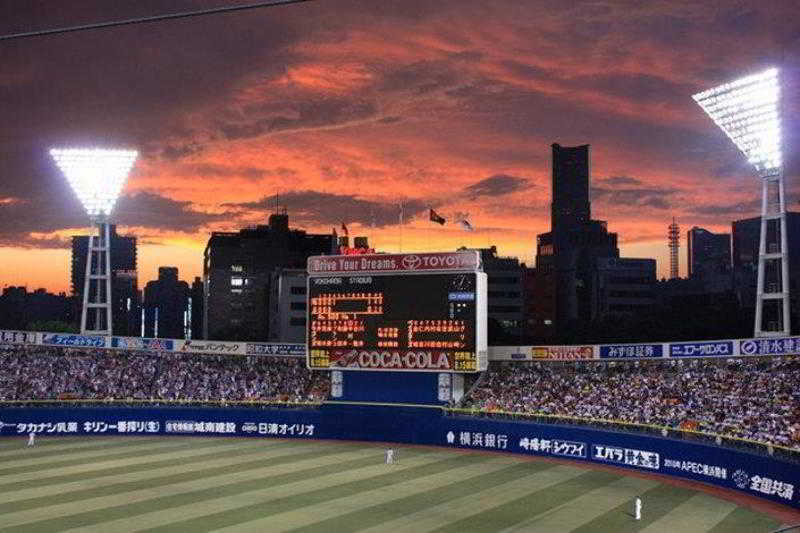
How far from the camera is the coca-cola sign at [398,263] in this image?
1729 inches

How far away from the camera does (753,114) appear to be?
36.4 meters

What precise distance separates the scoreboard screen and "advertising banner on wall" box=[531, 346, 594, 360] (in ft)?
15.5

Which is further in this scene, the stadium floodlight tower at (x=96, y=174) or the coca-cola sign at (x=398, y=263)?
the stadium floodlight tower at (x=96, y=174)

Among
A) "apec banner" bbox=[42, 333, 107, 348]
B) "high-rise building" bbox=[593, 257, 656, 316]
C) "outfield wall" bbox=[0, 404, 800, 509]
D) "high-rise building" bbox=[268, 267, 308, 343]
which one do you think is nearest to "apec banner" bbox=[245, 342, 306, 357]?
"outfield wall" bbox=[0, 404, 800, 509]

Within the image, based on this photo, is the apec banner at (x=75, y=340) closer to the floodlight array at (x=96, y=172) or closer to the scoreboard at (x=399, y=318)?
the floodlight array at (x=96, y=172)

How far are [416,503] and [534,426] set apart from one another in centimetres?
1323

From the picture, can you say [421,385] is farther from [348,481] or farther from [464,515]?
[464,515]

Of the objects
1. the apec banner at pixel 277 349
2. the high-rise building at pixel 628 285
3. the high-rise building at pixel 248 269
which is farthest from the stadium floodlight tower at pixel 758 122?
the high-rise building at pixel 248 269

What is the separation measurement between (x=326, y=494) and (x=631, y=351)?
20.2 metres

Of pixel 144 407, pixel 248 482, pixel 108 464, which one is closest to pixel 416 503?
pixel 248 482

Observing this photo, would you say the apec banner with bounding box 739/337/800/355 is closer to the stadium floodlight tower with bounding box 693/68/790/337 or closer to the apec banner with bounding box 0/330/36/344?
the stadium floodlight tower with bounding box 693/68/790/337

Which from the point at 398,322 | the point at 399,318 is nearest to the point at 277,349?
the point at 398,322

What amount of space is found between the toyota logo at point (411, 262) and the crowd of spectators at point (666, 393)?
28.9 feet

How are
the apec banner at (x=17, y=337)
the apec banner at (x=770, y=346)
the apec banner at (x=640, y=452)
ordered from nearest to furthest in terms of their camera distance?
the apec banner at (x=640, y=452), the apec banner at (x=770, y=346), the apec banner at (x=17, y=337)
